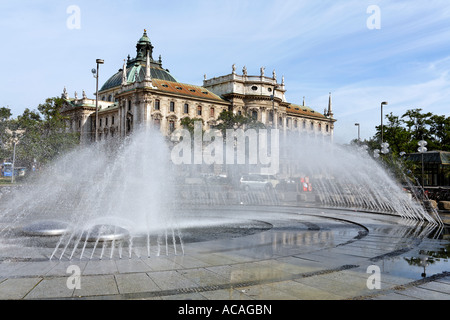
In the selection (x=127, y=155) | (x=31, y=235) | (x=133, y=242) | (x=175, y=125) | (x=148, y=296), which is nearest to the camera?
(x=148, y=296)

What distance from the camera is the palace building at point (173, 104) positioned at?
70.9 meters

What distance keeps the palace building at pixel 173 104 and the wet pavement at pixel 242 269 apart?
5468cm

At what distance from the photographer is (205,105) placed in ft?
252

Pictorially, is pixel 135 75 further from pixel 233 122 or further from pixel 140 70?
pixel 233 122

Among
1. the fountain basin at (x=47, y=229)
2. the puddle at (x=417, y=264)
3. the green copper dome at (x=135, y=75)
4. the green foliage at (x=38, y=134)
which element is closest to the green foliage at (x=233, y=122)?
the green foliage at (x=38, y=134)

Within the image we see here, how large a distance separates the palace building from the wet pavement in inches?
2153

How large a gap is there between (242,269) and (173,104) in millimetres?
68310

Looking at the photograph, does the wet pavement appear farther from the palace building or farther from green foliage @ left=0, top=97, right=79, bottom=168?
the palace building

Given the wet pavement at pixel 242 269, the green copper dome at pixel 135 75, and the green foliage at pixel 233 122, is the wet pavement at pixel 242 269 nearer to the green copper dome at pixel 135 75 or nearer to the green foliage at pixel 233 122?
the green foliage at pixel 233 122

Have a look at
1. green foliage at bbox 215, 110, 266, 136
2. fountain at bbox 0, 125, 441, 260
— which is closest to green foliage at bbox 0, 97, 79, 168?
fountain at bbox 0, 125, 441, 260

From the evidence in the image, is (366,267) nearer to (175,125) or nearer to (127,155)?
(127,155)

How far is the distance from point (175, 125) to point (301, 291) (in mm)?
68969

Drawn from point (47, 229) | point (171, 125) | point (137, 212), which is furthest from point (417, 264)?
point (171, 125)
